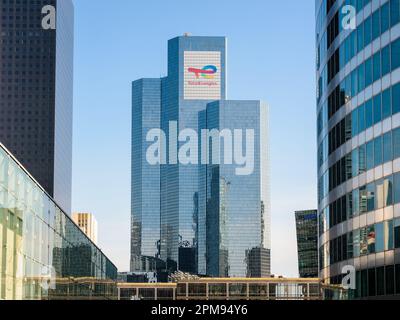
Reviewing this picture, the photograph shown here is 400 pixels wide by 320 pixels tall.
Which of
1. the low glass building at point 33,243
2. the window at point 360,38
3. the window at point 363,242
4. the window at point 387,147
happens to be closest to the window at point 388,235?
the window at point 387,147

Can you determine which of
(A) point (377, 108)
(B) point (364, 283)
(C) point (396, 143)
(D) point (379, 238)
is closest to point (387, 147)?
(C) point (396, 143)

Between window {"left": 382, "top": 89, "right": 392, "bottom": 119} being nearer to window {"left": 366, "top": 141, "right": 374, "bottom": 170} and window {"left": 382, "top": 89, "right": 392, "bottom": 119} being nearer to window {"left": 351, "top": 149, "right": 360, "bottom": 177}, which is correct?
window {"left": 366, "top": 141, "right": 374, "bottom": 170}

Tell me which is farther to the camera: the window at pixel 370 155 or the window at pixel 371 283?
the window at pixel 370 155

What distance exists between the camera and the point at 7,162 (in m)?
24.7

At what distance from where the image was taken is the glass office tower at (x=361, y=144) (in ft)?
169

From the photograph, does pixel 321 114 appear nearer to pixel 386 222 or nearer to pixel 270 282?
pixel 386 222

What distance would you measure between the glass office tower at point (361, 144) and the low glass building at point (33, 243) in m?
19.1

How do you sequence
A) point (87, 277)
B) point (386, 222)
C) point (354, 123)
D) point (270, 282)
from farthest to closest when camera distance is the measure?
point (270, 282) → point (354, 123) → point (87, 277) → point (386, 222)

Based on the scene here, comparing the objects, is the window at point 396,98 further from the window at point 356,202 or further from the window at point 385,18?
the window at point 356,202

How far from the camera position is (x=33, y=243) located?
30344mm

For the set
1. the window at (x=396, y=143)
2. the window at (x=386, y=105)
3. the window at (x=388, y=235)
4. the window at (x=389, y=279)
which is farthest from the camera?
the window at (x=386, y=105)

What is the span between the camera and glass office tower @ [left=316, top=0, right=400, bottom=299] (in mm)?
51469
